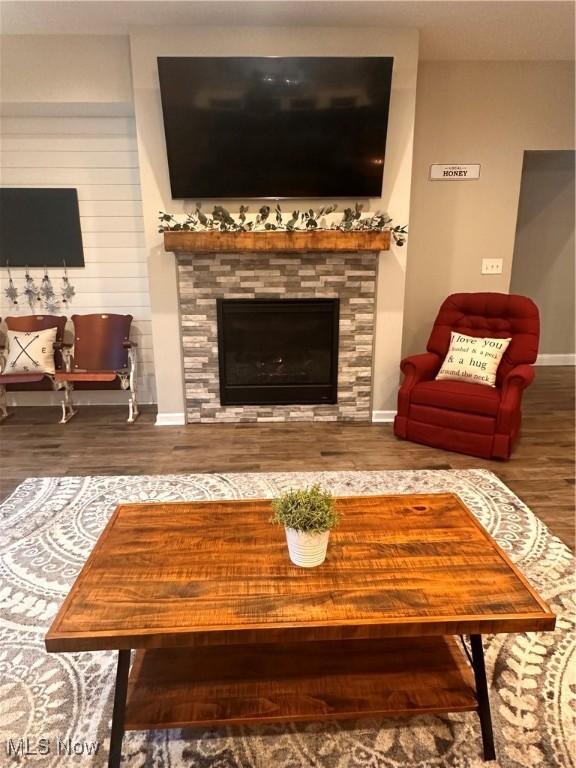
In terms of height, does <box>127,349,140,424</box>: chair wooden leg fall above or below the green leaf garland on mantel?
below

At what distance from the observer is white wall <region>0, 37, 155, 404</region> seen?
352 centimetres

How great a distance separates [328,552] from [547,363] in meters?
5.13

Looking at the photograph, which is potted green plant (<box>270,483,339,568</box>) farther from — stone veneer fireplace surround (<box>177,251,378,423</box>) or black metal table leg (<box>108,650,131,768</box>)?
stone veneer fireplace surround (<box>177,251,378,423</box>)

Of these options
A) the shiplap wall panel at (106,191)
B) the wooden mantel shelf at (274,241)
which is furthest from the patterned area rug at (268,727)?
the shiplap wall panel at (106,191)

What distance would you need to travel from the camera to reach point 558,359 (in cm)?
569

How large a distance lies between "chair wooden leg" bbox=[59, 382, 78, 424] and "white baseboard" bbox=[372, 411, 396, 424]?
254 centimetres

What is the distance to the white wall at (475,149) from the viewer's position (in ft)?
12.8

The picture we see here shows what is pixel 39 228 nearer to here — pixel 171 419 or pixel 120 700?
pixel 171 419

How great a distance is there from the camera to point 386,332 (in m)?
3.89

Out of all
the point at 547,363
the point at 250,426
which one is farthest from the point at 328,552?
the point at 547,363

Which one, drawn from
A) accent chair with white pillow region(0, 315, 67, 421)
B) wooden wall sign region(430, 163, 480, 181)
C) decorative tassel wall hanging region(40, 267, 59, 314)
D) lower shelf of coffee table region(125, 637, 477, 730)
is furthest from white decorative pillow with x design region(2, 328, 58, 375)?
wooden wall sign region(430, 163, 480, 181)

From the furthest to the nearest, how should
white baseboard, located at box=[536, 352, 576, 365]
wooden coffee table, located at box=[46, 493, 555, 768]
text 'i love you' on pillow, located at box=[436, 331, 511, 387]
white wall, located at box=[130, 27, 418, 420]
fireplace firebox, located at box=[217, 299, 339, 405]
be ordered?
1. white baseboard, located at box=[536, 352, 576, 365]
2. fireplace firebox, located at box=[217, 299, 339, 405]
3. text 'i love you' on pillow, located at box=[436, 331, 511, 387]
4. white wall, located at box=[130, 27, 418, 420]
5. wooden coffee table, located at box=[46, 493, 555, 768]

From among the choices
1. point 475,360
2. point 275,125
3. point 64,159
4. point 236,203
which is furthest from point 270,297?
point 64,159

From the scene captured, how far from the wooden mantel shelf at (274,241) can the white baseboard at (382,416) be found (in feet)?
4.37
